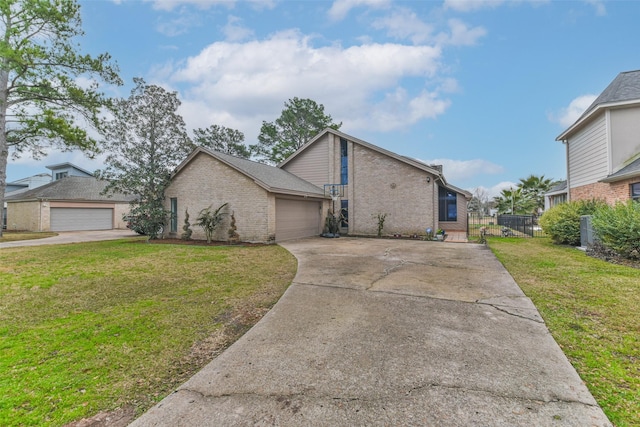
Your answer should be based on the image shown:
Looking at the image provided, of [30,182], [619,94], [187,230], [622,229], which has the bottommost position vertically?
[187,230]

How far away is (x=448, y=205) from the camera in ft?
63.5

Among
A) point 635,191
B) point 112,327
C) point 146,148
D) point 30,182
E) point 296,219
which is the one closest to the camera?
point 112,327

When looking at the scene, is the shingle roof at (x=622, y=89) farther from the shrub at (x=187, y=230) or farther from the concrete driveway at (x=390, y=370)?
the shrub at (x=187, y=230)

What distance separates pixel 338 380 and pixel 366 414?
45 cm

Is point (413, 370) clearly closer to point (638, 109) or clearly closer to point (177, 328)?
point (177, 328)

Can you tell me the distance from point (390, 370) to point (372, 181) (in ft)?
44.2

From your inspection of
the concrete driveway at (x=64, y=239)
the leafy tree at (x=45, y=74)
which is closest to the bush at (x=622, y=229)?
the concrete driveway at (x=64, y=239)

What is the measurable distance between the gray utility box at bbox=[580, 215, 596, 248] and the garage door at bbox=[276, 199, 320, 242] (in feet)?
37.8

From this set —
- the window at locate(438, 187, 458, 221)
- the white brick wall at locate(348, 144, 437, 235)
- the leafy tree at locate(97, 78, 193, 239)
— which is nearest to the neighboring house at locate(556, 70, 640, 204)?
the white brick wall at locate(348, 144, 437, 235)

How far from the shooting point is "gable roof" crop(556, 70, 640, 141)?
10562 mm

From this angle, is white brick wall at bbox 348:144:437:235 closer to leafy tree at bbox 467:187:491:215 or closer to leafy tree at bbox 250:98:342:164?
leafy tree at bbox 250:98:342:164

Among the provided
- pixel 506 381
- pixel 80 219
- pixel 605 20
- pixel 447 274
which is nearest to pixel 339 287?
pixel 447 274

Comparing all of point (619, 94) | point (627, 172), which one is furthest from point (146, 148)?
point (619, 94)

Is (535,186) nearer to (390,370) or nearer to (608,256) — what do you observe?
(608,256)
